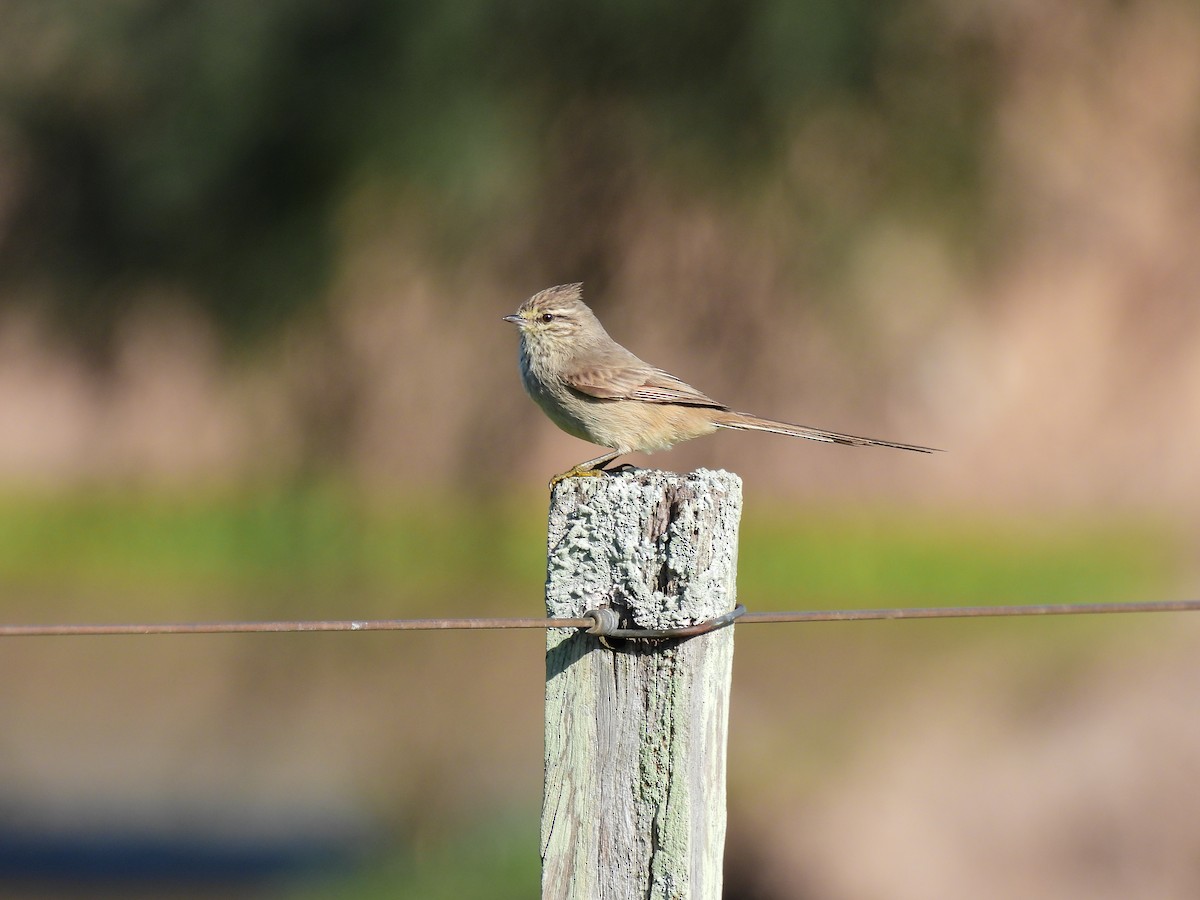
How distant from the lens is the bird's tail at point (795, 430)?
3.40 meters

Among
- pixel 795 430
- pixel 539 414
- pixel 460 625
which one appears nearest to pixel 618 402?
pixel 795 430

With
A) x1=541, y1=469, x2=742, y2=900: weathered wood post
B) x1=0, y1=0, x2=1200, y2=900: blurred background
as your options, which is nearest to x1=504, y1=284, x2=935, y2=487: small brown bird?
x1=541, y1=469, x2=742, y2=900: weathered wood post

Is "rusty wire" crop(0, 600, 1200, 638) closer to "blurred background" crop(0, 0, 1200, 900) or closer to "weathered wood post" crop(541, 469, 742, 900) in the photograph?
"weathered wood post" crop(541, 469, 742, 900)

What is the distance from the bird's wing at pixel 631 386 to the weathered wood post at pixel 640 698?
1.97 meters

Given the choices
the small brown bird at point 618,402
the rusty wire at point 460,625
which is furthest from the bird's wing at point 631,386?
the rusty wire at point 460,625

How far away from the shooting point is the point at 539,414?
870cm

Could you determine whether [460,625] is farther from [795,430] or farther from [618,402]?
[618,402]

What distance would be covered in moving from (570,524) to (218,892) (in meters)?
7.61

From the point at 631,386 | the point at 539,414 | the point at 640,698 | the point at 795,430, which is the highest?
the point at 539,414

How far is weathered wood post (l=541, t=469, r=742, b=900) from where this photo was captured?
1945 millimetres

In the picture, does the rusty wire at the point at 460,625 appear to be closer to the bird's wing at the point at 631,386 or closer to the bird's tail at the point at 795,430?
the bird's tail at the point at 795,430

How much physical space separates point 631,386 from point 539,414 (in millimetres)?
4679

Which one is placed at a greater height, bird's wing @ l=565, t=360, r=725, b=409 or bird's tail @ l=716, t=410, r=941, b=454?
bird's wing @ l=565, t=360, r=725, b=409

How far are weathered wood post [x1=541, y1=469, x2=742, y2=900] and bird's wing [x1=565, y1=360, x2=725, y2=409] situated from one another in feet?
6.48
